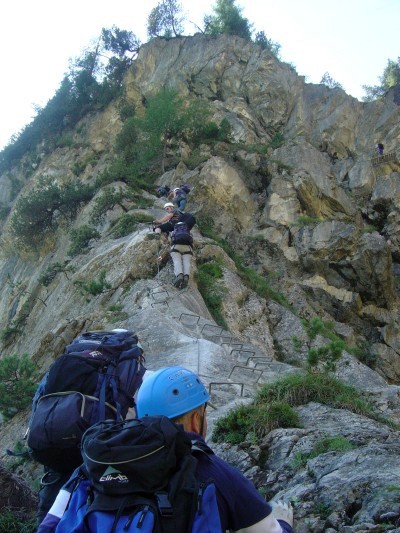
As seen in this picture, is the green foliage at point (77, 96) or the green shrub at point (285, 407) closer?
the green shrub at point (285, 407)

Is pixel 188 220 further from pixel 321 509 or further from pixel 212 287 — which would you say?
pixel 321 509

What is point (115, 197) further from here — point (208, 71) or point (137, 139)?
point (208, 71)

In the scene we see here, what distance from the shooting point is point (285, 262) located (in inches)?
→ 913

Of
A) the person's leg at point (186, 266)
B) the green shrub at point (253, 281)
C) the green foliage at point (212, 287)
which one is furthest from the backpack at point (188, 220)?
the green shrub at point (253, 281)

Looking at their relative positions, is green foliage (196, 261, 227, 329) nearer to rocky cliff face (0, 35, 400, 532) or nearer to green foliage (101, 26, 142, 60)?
rocky cliff face (0, 35, 400, 532)

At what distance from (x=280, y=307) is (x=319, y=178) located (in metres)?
13.5

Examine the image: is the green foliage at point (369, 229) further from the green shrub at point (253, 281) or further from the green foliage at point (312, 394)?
the green foliage at point (312, 394)

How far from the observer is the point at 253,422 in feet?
18.5

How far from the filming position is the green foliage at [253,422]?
5.54m

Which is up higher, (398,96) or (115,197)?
(398,96)

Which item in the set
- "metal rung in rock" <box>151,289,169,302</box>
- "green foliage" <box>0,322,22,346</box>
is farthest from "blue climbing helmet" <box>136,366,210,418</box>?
"green foliage" <box>0,322,22,346</box>

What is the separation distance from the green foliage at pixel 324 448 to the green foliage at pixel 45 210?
22.6 meters

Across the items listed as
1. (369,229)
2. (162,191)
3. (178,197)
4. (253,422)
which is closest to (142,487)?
(253,422)

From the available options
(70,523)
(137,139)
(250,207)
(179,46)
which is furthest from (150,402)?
(179,46)
